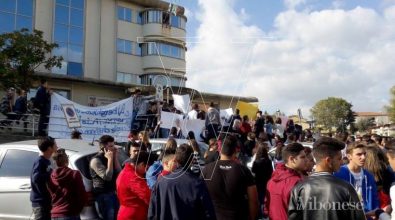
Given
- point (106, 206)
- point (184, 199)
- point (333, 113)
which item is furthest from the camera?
point (333, 113)

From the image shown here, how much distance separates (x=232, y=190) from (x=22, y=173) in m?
3.18

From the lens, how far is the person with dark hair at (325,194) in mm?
3262

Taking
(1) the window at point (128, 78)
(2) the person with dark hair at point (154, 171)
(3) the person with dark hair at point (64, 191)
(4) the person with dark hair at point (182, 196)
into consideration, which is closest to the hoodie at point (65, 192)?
(3) the person with dark hair at point (64, 191)

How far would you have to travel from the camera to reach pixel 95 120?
46.1ft

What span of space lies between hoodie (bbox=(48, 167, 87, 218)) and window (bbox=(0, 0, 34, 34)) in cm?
2528

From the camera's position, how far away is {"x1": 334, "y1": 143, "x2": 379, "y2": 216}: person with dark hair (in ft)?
15.5

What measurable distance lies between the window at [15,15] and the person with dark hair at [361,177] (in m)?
27.0

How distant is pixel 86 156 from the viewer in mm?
6246

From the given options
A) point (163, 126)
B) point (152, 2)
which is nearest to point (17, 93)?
point (163, 126)

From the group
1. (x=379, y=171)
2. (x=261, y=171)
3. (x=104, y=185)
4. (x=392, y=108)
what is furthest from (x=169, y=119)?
(x=392, y=108)

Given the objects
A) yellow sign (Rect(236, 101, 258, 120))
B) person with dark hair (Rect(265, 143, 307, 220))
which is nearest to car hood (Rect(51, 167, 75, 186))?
person with dark hair (Rect(265, 143, 307, 220))

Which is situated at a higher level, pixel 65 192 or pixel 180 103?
pixel 180 103

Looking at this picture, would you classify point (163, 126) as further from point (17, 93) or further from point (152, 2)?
point (152, 2)

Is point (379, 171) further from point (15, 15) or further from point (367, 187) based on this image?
point (15, 15)
